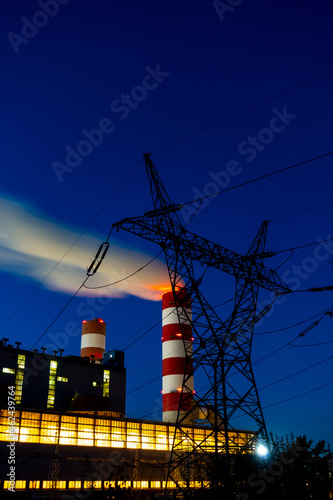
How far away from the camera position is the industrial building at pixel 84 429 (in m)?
37.9

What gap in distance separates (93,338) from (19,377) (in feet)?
53.2

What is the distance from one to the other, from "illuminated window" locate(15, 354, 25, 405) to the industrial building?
11 cm

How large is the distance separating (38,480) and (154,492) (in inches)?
459

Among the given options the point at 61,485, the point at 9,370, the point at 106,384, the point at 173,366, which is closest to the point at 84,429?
the point at 61,485

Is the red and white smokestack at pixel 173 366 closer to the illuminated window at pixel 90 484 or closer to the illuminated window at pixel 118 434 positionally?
the illuminated window at pixel 118 434

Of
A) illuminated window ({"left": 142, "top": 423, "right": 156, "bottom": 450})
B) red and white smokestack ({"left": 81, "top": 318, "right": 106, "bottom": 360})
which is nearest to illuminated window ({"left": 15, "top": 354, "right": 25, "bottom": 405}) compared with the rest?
red and white smokestack ({"left": 81, "top": 318, "right": 106, "bottom": 360})

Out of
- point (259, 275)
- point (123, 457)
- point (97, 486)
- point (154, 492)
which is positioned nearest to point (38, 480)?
point (97, 486)

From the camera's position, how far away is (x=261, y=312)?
28781 millimetres

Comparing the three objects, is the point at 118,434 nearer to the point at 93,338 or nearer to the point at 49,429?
the point at 49,429

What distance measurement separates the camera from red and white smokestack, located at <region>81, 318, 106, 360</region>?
6738 centimetres

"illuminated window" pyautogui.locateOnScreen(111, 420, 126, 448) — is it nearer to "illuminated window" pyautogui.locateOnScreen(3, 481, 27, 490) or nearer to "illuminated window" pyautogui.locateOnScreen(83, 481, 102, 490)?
"illuminated window" pyautogui.locateOnScreen(83, 481, 102, 490)

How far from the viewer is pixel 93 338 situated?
2670 inches

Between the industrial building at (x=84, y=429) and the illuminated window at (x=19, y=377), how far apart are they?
0.11m

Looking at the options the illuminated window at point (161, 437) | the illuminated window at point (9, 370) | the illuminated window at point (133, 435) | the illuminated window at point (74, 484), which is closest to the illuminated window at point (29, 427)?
the illuminated window at point (74, 484)
